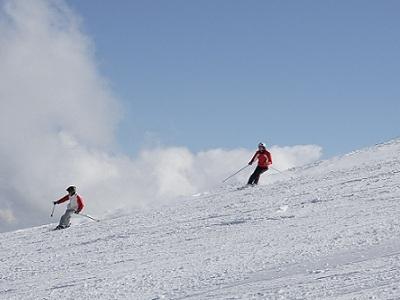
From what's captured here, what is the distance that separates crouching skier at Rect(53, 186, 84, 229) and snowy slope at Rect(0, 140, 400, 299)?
0.54m

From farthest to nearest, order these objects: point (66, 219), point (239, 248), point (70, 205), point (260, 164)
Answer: point (260, 164) < point (70, 205) < point (66, 219) < point (239, 248)

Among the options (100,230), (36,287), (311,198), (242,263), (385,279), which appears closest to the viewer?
(385,279)

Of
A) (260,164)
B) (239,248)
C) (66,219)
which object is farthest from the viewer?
(260,164)

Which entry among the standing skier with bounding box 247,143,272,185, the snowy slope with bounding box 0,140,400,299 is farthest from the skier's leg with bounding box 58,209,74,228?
the standing skier with bounding box 247,143,272,185

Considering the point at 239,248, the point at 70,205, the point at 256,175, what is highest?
the point at 256,175

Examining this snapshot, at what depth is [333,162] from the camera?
2673 centimetres

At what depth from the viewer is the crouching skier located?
22.9m

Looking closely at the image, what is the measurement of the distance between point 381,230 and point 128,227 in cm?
932

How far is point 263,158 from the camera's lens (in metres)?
24.8

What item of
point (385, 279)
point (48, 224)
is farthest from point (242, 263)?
point (48, 224)

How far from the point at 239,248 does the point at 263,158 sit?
1178cm

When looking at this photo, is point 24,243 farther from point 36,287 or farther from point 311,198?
point 311,198

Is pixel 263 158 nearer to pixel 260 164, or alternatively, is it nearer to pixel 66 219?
pixel 260 164

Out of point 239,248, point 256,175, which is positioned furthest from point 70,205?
point 239,248
